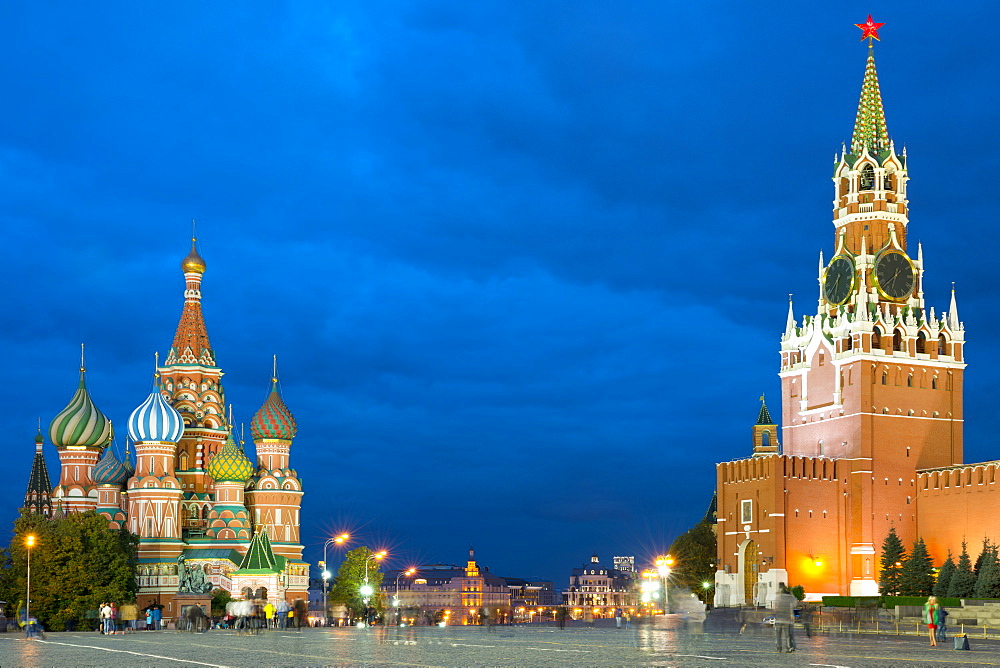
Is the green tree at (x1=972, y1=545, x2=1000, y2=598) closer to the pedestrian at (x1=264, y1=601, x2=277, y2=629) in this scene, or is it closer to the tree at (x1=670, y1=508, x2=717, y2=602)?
the tree at (x1=670, y1=508, x2=717, y2=602)

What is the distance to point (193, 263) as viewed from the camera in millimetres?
100750

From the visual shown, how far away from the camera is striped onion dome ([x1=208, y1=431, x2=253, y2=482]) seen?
9312 centimetres

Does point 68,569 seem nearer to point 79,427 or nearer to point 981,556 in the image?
point 79,427

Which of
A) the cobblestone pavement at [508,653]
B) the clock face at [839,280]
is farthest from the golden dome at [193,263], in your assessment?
the cobblestone pavement at [508,653]

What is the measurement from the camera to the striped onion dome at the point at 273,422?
315ft

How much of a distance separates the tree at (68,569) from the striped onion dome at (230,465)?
57.6ft

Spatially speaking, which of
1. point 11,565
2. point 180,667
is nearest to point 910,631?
point 180,667

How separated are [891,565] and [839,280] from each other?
725 inches

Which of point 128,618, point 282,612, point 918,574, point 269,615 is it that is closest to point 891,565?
point 918,574

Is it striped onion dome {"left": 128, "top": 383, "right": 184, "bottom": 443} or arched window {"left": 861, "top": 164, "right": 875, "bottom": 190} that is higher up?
arched window {"left": 861, "top": 164, "right": 875, "bottom": 190}

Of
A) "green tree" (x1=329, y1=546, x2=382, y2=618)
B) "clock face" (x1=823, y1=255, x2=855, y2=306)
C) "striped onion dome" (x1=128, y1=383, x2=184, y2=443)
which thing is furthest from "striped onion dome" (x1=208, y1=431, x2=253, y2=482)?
"clock face" (x1=823, y1=255, x2=855, y2=306)

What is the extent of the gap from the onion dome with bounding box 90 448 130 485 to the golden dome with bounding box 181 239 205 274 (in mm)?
15415

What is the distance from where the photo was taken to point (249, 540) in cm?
9294

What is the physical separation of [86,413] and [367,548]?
69.8ft
